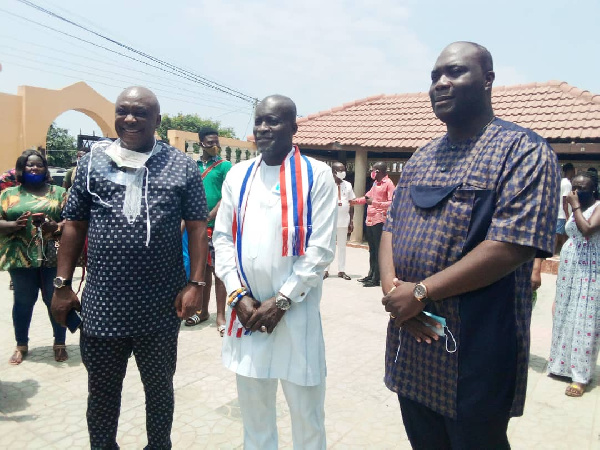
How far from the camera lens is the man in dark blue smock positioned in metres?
1.53

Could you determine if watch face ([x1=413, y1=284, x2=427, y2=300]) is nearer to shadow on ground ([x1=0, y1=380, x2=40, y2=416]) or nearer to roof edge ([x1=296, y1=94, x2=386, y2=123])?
shadow on ground ([x1=0, y1=380, x2=40, y2=416])

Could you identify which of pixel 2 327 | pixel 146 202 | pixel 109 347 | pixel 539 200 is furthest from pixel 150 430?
pixel 2 327

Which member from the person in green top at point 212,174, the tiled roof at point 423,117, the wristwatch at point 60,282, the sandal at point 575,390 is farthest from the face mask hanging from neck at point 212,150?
the tiled roof at point 423,117

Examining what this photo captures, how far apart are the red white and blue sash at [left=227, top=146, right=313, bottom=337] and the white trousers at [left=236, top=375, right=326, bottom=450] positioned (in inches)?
11.1

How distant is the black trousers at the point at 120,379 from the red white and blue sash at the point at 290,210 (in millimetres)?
382

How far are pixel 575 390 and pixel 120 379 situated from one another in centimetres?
325

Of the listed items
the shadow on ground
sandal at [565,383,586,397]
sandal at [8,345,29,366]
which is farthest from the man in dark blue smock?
sandal at [8,345,29,366]

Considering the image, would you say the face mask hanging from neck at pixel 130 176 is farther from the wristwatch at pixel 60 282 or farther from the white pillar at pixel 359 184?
the white pillar at pixel 359 184

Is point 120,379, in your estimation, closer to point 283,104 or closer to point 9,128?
point 283,104

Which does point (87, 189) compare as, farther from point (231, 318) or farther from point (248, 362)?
point (248, 362)

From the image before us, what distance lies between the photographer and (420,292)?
163cm

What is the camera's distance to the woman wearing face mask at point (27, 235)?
3.68 metres

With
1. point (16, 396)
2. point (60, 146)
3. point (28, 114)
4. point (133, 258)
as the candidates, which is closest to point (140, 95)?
point (133, 258)

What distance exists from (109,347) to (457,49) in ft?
6.54
